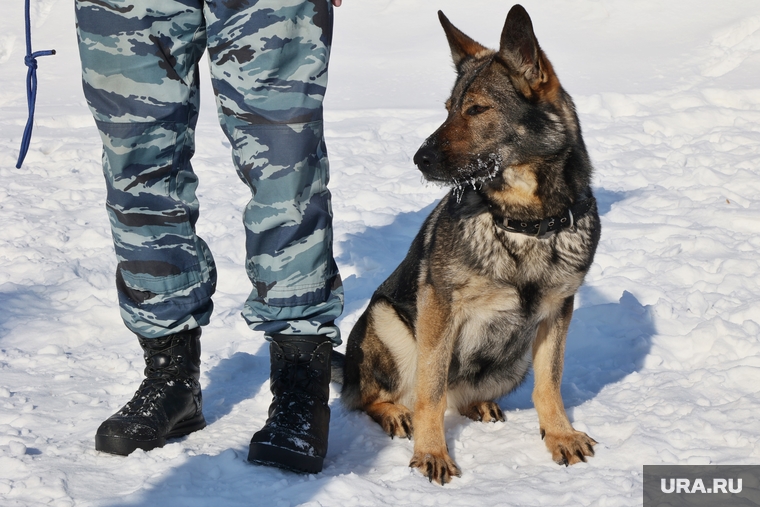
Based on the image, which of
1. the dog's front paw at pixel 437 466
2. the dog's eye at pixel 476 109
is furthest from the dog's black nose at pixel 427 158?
the dog's front paw at pixel 437 466

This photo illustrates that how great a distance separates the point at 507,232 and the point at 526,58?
574 mm

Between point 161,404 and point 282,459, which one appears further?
point 161,404

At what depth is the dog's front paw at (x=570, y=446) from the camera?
2.32m

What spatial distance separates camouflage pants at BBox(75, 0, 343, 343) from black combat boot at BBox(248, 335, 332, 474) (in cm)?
7

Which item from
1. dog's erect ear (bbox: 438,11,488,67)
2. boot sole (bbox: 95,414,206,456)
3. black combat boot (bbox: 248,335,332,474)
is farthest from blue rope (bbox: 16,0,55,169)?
dog's erect ear (bbox: 438,11,488,67)

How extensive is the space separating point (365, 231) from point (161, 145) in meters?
2.49

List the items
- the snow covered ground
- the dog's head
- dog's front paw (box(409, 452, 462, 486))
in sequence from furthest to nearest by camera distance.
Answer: the dog's head
dog's front paw (box(409, 452, 462, 486))
the snow covered ground

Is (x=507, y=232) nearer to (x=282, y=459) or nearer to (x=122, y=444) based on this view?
(x=282, y=459)

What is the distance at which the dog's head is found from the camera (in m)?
2.33

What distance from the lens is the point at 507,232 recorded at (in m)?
2.39

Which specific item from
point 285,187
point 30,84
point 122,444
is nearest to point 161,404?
point 122,444
